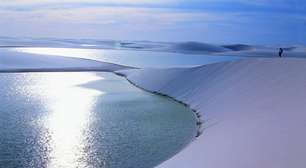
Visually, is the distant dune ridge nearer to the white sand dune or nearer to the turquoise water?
the turquoise water

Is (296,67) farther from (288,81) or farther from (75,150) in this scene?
(75,150)

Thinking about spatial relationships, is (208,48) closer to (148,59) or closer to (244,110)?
(148,59)

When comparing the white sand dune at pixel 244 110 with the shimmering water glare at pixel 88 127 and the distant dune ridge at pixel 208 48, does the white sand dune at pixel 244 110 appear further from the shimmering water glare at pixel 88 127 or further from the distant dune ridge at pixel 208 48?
the distant dune ridge at pixel 208 48

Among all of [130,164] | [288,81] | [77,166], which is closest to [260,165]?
[130,164]

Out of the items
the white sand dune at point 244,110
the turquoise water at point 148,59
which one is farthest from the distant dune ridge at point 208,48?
the white sand dune at point 244,110

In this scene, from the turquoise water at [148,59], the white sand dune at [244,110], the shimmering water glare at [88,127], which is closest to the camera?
the white sand dune at [244,110]

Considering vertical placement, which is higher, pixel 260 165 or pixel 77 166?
pixel 260 165
